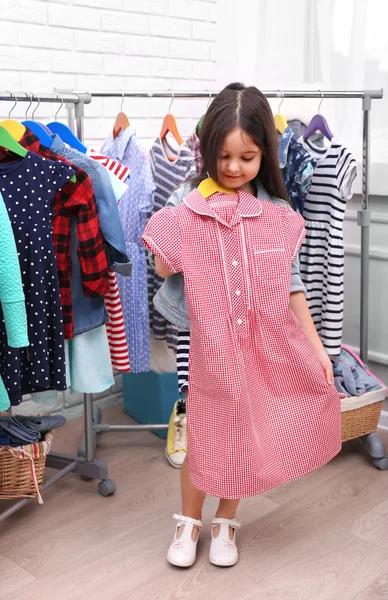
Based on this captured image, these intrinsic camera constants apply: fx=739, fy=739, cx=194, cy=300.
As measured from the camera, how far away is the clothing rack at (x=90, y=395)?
2252 mm

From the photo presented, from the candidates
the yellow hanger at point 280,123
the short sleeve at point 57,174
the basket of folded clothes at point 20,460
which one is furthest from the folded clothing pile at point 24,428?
the yellow hanger at point 280,123

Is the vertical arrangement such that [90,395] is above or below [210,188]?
below

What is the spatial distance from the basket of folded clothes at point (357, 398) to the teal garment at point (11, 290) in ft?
3.79

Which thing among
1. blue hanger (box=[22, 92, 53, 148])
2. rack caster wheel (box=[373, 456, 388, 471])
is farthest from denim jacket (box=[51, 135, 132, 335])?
rack caster wheel (box=[373, 456, 388, 471])

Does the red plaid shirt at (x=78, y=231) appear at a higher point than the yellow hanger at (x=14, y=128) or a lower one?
lower

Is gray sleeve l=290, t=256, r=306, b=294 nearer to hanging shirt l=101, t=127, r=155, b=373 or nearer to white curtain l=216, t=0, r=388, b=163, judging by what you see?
hanging shirt l=101, t=127, r=155, b=373

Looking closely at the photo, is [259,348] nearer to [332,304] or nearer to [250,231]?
[250,231]

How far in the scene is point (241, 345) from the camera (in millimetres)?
1818

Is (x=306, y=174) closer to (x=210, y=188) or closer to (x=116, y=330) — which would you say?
(x=210, y=188)

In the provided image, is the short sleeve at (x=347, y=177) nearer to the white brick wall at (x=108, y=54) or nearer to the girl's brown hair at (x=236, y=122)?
the girl's brown hair at (x=236, y=122)

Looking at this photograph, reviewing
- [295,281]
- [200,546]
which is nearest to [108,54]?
[295,281]

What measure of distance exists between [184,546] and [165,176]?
117cm

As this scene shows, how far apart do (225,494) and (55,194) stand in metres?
0.91

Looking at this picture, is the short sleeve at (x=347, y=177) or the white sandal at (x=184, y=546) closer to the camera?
the white sandal at (x=184, y=546)
